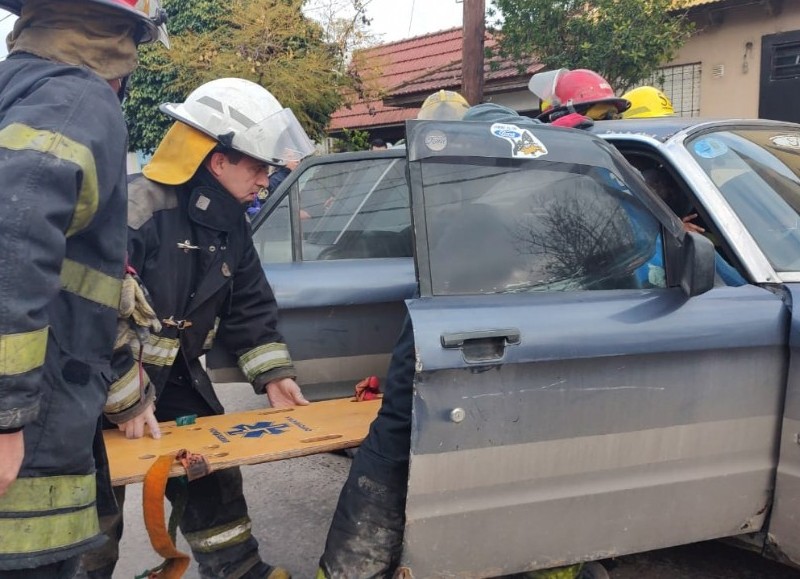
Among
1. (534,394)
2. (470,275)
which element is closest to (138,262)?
(470,275)

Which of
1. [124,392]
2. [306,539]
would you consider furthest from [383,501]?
[306,539]

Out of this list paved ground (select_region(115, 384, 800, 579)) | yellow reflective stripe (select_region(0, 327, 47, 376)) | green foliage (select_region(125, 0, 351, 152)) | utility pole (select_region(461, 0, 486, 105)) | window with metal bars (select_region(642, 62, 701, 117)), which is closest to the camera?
yellow reflective stripe (select_region(0, 327, 47, 376))

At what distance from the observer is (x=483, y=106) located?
2.63m

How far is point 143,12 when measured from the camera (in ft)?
5.67

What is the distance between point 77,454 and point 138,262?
85cm

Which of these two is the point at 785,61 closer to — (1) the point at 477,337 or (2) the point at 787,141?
(2) the point at 787,141

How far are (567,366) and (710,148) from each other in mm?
1150

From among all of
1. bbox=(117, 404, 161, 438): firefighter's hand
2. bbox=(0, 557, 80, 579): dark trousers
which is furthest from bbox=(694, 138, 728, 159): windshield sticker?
bbox=(0, 557, 80, 579): dark trousers

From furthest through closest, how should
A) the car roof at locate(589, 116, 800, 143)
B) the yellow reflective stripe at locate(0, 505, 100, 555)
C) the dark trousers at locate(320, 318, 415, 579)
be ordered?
the car roof at locate(589, 116, 800, 143)
the dark trousers at locate(320, 318, 415, 579)
the yellow reflective stripe at locate(0, 505, 100, 555)

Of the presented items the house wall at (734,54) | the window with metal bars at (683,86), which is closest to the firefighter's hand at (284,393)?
the window with metal bars at (683,86)

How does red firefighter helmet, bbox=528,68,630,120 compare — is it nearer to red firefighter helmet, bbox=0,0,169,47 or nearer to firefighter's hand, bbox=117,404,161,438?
red firefighter helmet, bbox=0,0,169,47

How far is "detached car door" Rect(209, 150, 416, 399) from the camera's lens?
300 cm

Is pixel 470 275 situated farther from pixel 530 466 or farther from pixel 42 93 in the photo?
pixel 42 93

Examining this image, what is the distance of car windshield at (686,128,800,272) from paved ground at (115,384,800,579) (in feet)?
4.41
